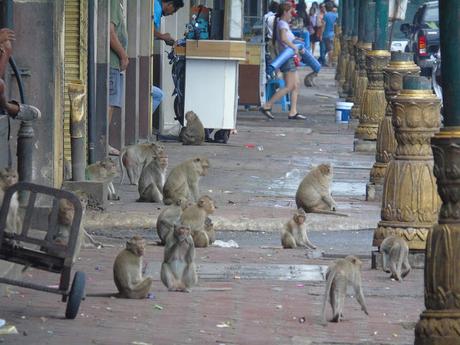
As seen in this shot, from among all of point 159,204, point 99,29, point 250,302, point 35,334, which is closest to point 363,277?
point 250,302

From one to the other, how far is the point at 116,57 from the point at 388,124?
4.62m

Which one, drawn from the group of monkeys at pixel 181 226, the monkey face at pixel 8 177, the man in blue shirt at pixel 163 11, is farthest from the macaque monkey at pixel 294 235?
the man in blue shirt at pixel 163 11

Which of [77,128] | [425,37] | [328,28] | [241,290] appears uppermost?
[77,128]

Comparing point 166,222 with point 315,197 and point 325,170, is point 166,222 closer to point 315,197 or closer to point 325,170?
point 315,197

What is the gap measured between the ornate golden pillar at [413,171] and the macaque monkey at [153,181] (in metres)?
4.34

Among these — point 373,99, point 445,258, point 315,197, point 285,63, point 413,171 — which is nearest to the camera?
point 445,258

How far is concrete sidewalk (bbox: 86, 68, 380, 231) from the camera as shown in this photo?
48.0 feet

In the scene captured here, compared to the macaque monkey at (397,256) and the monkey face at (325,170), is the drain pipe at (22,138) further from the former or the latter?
the monkey face at (325,170)

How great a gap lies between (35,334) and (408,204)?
4.23 m

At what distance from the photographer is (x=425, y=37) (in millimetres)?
40500

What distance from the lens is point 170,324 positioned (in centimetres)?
924

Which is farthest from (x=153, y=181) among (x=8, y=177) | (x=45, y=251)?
(x=45, y=251)

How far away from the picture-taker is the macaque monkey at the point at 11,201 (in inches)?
383

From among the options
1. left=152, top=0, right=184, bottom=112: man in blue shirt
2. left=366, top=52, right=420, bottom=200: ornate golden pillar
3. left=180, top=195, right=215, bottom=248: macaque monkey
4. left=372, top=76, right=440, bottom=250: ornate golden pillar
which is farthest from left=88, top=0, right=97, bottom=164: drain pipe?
left=152, top=0, right=184, bottom=112: man in blue shirt
